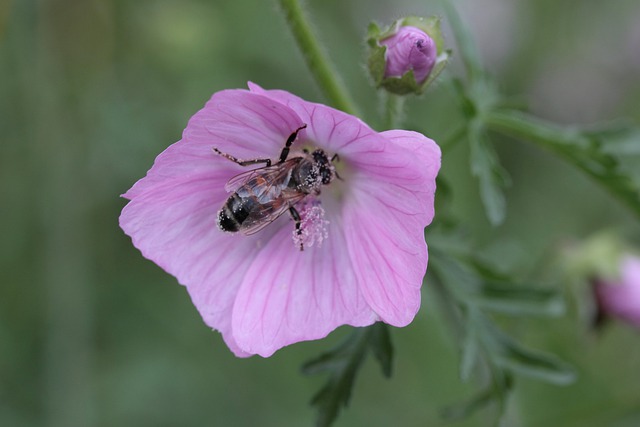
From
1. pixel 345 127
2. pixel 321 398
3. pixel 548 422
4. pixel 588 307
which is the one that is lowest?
pixel 548 422

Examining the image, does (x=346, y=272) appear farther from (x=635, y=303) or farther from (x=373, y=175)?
(x=635, y=303)

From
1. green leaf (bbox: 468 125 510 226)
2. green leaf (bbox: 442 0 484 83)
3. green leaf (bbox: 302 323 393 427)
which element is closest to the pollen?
green leaf (bbox: 302 323 393 427)

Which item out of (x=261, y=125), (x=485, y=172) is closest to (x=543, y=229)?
(x=485, y=172)

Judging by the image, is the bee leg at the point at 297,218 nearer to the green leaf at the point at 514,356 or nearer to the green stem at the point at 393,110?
the green stem at the point at 393,110

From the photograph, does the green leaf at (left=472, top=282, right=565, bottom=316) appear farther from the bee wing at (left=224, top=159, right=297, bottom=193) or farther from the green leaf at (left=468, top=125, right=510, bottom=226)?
the bee wing at (left=224, top=159, right=297, bottom=193)

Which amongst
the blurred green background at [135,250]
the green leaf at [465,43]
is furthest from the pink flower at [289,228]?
the blurred green background at [135,250]

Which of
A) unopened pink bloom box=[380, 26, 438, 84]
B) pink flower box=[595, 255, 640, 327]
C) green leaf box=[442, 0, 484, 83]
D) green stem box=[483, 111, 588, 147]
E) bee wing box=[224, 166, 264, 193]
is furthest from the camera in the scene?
pink flower box=[595, 255, 640, 327]
